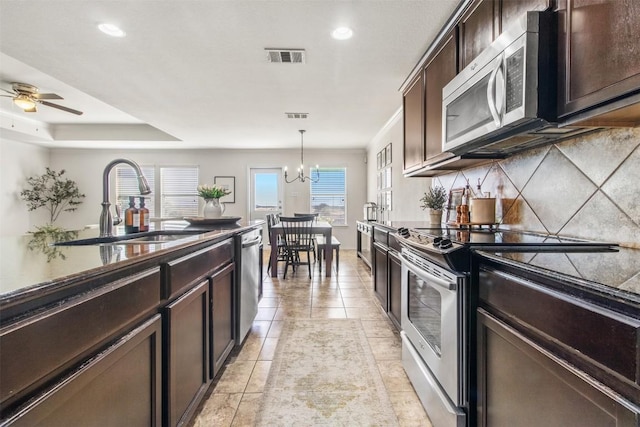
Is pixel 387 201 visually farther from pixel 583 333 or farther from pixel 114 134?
pixel 114 134

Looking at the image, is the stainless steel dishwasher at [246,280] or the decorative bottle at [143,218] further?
the stainless steel dishwasher at [246,280]

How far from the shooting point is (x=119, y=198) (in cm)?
758

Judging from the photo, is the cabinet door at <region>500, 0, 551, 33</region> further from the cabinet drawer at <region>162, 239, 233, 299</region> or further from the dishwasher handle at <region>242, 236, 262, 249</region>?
the dishwasher handle at <region>242, 236, 262, 249</region>

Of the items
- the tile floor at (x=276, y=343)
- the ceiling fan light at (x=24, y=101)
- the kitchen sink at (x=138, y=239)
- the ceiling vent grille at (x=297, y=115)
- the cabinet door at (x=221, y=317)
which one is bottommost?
the tile floor at (x=276, y=343)

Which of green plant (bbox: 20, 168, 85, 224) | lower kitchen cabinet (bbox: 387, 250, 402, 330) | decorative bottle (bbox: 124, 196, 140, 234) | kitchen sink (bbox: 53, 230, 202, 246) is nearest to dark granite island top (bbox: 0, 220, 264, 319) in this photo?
kitchen sink (bbox: 53, 230, 202, 246)

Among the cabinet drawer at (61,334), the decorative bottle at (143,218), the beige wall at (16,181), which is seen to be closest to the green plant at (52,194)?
the beige wall at (16,181)

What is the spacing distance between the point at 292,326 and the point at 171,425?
169 centimetres

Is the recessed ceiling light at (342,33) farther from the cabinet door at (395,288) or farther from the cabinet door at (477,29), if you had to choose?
the cabinet door at (395,288)

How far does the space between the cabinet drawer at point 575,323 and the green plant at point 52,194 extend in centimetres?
863

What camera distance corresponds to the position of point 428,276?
1.59 metres

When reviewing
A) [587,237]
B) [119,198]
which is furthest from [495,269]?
[119,198]

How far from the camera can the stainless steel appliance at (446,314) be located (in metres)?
1.31

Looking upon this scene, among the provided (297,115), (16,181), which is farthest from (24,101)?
(16,181)

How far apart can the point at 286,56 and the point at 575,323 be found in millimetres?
2796
